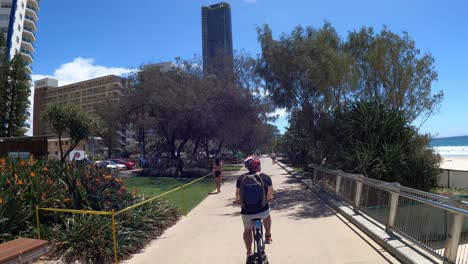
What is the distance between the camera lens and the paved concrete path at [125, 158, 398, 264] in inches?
250

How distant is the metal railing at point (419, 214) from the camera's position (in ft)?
16.5

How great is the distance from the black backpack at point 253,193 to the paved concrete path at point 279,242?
1121 millimetres

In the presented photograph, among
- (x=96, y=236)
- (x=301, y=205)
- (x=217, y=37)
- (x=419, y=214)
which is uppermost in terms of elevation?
(x=217, y=37)

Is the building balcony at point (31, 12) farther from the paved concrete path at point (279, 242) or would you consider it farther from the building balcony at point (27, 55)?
the paved concrete path at point (279, 242)

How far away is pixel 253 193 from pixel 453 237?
2.66 meters

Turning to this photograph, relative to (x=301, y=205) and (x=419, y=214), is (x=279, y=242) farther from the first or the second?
(x=301, y=205)

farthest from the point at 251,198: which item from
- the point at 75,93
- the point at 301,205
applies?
the point at 75,93

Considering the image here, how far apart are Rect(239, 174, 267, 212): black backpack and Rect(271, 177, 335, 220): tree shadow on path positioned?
15.7 ft

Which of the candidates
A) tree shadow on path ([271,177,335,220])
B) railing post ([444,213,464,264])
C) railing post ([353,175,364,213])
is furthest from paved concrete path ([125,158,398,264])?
railing post ([444,213,464,264])

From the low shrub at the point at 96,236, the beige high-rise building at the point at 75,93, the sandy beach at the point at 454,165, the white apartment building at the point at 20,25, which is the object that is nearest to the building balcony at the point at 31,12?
the white apartment building at the point at 20,25

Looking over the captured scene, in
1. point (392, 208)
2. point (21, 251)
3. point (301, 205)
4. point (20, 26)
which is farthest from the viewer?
point (20, 26)

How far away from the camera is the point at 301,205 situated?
1250 centimetres

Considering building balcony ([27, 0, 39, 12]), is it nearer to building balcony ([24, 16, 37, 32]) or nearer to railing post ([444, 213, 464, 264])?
building balcony ([24, 16, 37, 32])

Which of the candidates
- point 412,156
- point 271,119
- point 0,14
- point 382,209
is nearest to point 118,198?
point 382,209
